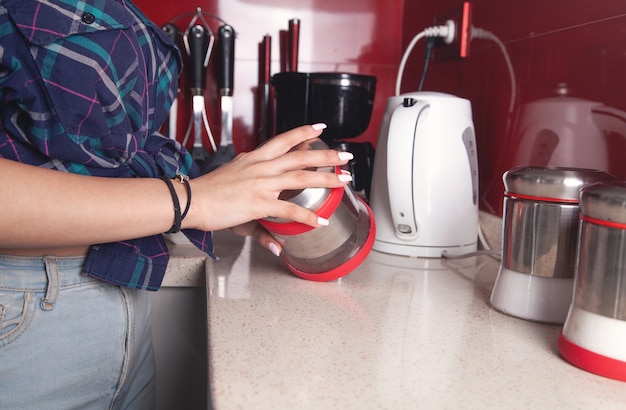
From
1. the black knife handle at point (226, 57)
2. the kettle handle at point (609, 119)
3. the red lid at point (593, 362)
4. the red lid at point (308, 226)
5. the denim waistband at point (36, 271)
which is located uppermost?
the black knife handle at point (226, 57)

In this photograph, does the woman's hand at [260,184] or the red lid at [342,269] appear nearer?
the woman's hand at [260,184]

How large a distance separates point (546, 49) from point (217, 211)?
62 centimetres

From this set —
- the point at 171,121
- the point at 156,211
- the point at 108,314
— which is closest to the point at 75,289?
the point at 108,314

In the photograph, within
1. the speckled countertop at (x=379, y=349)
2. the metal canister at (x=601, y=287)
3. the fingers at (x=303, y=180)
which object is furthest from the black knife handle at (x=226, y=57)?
the metal canister at (x=601, y=287)

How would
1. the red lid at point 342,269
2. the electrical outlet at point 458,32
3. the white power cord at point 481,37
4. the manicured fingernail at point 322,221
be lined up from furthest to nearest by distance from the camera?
1. the electrical outlet at point 458,32
2. the white power cord at point 481,37
3. the red lid at point 342,269
4. the manicured fingernail at point 322,221

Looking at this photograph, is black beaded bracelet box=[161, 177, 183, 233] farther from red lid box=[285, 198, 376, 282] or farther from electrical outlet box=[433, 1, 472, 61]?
electrical outlet box=[433, 1, 472, 61]

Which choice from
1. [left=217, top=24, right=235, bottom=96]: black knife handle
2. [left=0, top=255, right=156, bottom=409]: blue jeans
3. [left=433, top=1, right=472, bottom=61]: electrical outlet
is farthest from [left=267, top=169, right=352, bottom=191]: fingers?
[left=217, top=24, right=235, bottom=96]: black knife handle

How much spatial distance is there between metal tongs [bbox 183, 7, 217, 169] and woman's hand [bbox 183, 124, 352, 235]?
2.46ft

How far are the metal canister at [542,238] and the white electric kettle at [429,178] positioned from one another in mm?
306

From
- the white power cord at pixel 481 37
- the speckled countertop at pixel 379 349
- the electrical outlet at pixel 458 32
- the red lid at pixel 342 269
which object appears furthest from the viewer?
the electrical outlet at pixel 458 32

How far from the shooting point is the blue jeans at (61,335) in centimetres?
68

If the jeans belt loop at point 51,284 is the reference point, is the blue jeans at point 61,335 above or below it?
below

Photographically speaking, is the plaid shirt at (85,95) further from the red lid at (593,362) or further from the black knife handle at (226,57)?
the black knife handle at (226,57)

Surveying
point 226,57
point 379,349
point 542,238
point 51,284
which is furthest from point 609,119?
point 226,57
